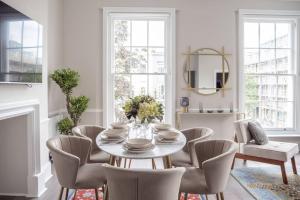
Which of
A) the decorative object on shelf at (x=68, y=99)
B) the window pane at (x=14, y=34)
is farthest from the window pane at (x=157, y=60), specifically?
the window pane at (x=14, y=34)

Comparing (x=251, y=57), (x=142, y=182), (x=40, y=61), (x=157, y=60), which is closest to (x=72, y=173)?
(x=142, y=182)

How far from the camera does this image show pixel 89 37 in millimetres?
4391

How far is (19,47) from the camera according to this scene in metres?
2.30

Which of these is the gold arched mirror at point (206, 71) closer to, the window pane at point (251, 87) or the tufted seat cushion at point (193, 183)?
the window pane at point (251, 87)

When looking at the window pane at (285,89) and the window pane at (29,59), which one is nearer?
the window pane at (29,59)

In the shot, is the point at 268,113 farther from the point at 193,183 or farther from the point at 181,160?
the point at 193,183

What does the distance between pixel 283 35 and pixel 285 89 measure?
3.56 ft

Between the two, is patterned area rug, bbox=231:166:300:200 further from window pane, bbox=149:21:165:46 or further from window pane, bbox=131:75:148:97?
window pane, bbox=149:21:165:46

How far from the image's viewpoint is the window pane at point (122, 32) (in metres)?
4.51

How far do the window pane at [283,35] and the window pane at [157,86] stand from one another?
243 centimetres

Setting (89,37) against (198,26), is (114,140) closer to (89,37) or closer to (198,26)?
(89,37)

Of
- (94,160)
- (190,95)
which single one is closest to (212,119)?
(190,95)

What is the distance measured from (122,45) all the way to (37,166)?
2.64 m

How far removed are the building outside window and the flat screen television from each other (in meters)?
3.70
